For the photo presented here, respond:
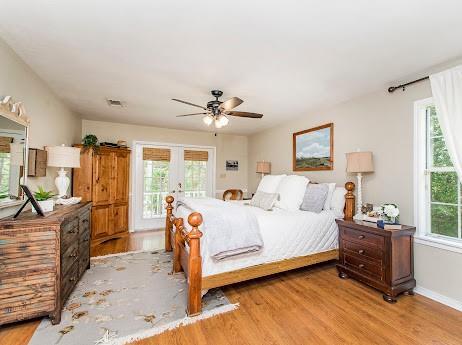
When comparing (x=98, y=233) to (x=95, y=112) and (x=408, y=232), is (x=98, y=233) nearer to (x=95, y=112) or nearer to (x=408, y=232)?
(x=95, y=112)

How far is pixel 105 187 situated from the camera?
4.20m

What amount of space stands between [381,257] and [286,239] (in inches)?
38.9

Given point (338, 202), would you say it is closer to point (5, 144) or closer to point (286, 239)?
point (286, 239)

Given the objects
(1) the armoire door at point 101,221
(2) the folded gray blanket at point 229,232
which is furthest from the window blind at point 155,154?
(2) the folded gray blanket at point 229,232

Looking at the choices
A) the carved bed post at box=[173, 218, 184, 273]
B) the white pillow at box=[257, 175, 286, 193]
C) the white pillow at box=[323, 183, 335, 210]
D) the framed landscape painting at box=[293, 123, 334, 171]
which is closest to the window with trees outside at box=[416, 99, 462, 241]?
the white pillow at box=[323, 183, 335, 210]

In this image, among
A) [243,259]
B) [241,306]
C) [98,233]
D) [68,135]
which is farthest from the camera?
[98,233]

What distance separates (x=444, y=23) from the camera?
1661mm

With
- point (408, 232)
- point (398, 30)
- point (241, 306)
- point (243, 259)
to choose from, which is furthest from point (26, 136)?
point (408, 232)

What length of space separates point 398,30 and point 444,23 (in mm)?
292

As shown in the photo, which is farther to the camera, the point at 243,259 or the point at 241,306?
the point at 243,259

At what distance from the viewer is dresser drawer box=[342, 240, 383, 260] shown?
7.92ft

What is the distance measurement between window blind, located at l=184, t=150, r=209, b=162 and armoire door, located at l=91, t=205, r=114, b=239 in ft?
6.72

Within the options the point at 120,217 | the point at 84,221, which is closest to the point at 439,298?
the point at 84,221

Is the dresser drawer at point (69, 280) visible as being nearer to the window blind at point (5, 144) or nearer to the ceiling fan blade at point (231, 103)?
the window blind at point (5, 144)
